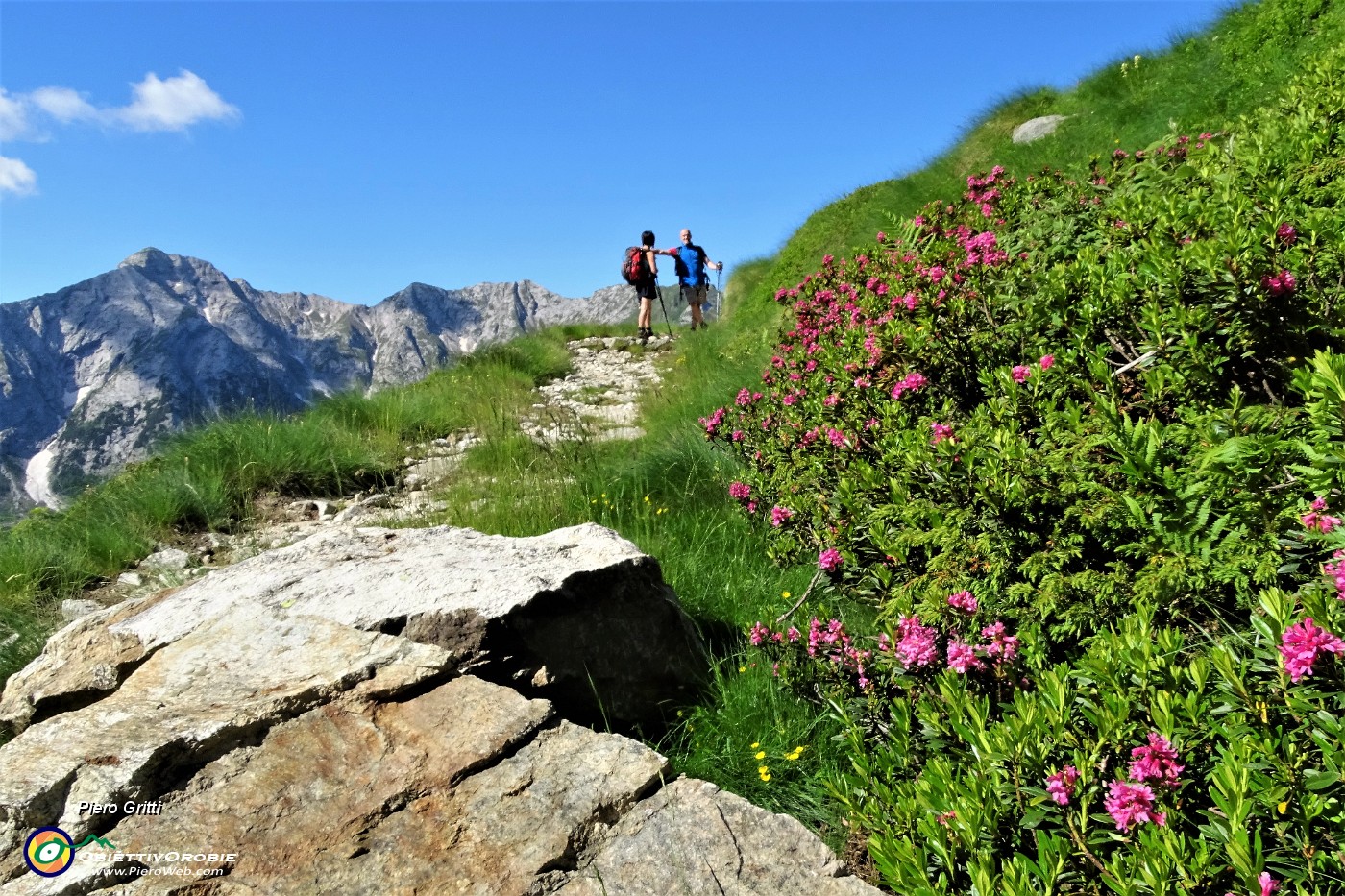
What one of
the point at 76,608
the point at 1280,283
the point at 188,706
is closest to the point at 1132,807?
the point at 1280,283

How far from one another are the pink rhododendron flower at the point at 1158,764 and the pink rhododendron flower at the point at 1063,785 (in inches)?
3.9

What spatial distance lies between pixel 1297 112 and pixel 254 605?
4.75 meters

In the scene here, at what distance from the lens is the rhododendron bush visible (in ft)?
4.45

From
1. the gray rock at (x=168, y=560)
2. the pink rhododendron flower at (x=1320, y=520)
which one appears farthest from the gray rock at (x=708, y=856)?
the gray rock at (x=168, y=560)

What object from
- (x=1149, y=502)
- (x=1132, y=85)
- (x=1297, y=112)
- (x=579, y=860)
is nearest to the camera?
(x=579, y=860)

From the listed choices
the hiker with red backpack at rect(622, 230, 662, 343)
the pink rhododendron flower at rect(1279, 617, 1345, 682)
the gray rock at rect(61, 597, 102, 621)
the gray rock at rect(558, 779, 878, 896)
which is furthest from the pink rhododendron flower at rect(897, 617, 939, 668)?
the hiker with red backpack at rect(622, 230, 662, 343)

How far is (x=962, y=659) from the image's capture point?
1.90 m

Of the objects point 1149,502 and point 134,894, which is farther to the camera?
point 1149,502

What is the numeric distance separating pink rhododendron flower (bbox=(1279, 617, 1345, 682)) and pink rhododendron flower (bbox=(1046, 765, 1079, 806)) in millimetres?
402

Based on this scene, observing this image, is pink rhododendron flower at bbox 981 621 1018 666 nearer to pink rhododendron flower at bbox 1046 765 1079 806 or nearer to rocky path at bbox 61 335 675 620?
pink rhododendron flower at bbox 1046 765 1079 806

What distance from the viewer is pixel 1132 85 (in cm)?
1161

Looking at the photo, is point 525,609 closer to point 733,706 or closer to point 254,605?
point 733,706

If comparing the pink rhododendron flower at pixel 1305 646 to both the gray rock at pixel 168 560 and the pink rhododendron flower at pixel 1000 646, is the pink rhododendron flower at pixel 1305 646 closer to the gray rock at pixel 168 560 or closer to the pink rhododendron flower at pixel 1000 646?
the pink rhododendron flower at pixel 1000 646

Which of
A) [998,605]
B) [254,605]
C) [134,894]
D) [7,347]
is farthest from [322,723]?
[7,347]
